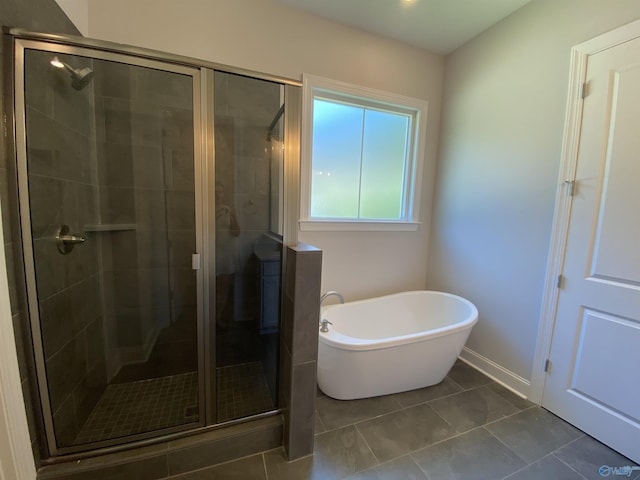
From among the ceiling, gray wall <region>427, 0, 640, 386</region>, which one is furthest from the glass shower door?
gray wall <region>427, 0, 640, 386</region>

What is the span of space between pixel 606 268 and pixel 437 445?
138cm

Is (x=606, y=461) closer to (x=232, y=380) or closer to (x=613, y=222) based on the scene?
(x=613, y=222)

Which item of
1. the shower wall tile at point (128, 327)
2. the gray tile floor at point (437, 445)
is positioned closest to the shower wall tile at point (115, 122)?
the shower wall tile at point (128, 327)

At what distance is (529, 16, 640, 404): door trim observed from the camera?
1.44m

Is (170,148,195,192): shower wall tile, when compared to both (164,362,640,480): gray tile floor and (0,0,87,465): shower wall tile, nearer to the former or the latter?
(0,0,87,465): shower wall tile

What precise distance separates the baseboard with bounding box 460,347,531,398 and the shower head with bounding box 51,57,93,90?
327 centimetres

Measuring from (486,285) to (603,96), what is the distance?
1366mm

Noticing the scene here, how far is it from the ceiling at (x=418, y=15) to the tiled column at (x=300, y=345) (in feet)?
5.89

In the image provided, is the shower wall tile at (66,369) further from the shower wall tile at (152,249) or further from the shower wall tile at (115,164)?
the shower wall tile at (115,164)

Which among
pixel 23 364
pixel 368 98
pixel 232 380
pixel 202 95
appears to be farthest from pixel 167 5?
pixel 232 380

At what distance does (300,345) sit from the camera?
4.03 feet

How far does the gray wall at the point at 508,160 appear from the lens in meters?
1.62

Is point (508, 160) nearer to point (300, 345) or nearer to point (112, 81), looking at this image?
point (300, 345)

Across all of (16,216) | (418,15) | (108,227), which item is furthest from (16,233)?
(418,15)
